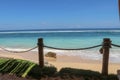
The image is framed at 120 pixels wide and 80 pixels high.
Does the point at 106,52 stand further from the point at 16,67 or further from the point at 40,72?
the point at 16,67

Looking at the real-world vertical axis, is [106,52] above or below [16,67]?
above

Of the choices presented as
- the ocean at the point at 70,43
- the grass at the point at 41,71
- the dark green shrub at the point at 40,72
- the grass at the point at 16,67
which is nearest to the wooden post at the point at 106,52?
the grass at the point at 41,71

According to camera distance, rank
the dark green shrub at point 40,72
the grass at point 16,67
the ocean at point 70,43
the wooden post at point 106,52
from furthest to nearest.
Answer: the ocean at point 70,43 → the grass at point 16,67 → the dark green shrub at point 40,72 → the wooden post at point 106,52

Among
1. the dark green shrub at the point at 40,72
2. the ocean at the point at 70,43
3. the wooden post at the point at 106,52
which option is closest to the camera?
the wooden post at the point at 106,52

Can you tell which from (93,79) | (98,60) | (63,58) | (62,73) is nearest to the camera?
(93,79)

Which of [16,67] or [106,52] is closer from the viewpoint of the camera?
[106,52]

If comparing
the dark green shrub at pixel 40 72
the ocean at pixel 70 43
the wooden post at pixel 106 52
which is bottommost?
the ocean at pixel 70 43

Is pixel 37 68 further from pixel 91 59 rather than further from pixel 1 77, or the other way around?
pixel 91 59

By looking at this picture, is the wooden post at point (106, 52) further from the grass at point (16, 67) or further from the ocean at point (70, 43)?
the ocean at point (70, 43)

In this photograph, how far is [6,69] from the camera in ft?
21.3

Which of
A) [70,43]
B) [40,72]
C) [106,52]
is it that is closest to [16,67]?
[40,72]

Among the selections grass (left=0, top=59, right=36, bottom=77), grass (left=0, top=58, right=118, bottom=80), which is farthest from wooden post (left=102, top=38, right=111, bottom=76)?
grass (left=0, top=59, right=36, bottom=77)

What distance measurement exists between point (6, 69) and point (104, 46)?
9.59ft

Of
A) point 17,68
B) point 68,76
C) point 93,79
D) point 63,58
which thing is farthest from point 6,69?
point 63,58
